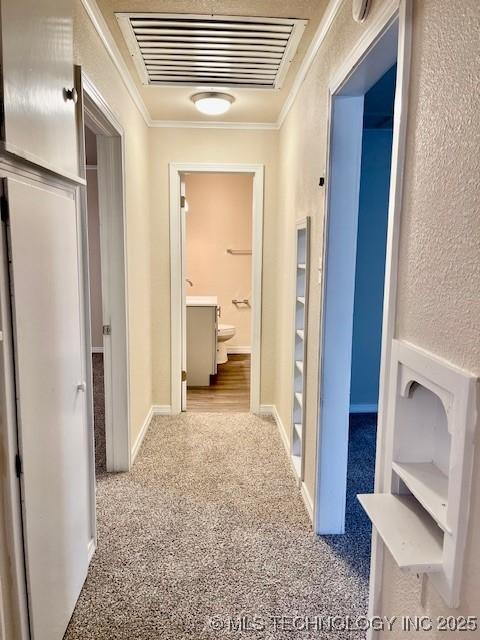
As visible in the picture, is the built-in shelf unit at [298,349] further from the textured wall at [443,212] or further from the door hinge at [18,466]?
the door hinge at [18,466]

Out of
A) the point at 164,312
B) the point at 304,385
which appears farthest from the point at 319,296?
the point at 164,312

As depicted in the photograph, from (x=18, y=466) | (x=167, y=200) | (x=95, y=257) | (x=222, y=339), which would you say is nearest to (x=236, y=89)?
(x=167, y=200)

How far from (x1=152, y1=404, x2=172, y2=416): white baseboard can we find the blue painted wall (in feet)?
5.93

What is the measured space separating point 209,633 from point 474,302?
1.59 meters

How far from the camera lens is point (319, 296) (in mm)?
2283

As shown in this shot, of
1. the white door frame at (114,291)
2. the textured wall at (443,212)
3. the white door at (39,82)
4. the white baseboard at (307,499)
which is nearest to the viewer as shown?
the textured wall at (443,212)

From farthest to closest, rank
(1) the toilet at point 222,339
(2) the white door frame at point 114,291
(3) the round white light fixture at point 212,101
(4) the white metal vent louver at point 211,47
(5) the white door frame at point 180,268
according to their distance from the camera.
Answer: (1) the toilet at point 222,339, (5) the white door frame at point 180,268, (3) the round white light fixture at point 212,101, (2) the white door frame at point 114,291, (4) the white metal vent louver at point 211,47

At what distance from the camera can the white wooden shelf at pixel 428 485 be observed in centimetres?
100

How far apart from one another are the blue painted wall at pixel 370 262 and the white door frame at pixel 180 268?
950 mm

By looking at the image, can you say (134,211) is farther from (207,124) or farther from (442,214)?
(442,214)

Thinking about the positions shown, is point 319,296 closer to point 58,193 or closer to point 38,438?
point 58,193

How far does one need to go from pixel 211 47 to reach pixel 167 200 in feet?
5.49

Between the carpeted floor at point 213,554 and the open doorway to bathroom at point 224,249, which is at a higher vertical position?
the open doorway to bathroom at point 224,249

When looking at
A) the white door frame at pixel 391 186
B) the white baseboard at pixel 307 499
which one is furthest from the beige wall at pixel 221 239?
the white door frame at pixel 391 186
